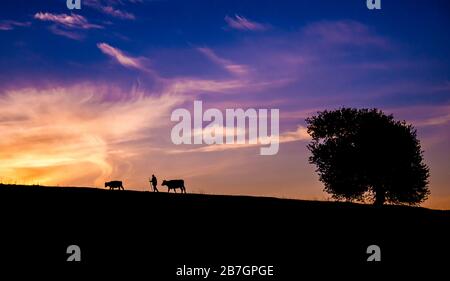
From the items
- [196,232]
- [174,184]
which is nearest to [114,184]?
[174,184]

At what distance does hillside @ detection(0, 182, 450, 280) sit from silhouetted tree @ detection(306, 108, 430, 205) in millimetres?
22236

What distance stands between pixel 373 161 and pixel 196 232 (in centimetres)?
3667

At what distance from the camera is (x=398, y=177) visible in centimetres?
5675

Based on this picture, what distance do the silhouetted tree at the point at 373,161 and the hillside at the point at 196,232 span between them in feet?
73.0

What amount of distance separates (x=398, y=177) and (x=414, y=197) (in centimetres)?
301

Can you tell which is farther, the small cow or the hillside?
the small cow

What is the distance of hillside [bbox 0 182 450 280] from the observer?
21258mm

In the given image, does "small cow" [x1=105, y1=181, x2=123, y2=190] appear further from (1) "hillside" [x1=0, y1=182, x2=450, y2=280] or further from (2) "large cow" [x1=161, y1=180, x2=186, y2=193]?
(1) "hillside" [x1=0, y1=182, x2=450, y2=280]

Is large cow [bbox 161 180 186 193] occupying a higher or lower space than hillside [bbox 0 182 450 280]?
higher

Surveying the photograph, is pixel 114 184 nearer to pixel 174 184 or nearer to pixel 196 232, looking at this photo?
pixel 174 184

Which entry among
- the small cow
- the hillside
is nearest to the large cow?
the small cow

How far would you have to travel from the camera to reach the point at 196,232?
24.7 meters

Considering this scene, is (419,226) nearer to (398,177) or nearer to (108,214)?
(108,214)
